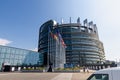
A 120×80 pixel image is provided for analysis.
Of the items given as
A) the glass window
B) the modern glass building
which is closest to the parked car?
the glass window

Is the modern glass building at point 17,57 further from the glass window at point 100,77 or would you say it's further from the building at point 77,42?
the glass window at point 100,77

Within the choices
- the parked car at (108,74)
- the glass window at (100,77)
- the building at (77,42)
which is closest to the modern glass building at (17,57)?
the building at (77,42)

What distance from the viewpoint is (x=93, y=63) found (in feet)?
397

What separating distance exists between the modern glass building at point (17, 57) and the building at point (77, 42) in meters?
22.8

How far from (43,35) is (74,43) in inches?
1093

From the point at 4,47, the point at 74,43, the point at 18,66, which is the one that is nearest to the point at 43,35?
the point at 74,43

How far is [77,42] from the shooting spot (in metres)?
128

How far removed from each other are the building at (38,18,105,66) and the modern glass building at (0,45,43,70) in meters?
22.8

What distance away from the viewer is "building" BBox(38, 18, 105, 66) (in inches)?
4838

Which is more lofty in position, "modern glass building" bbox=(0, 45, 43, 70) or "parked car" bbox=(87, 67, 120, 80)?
"modern glass building" bbox=(0, 45, 43, 70)

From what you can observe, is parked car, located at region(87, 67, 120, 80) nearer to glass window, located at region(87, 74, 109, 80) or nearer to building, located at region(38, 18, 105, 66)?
glass window, located at region(87, 74, 109, 80)

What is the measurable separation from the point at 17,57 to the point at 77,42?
5853 centimetres

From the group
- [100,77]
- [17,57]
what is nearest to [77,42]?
[17,57]

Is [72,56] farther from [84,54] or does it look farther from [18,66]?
[18,66]
